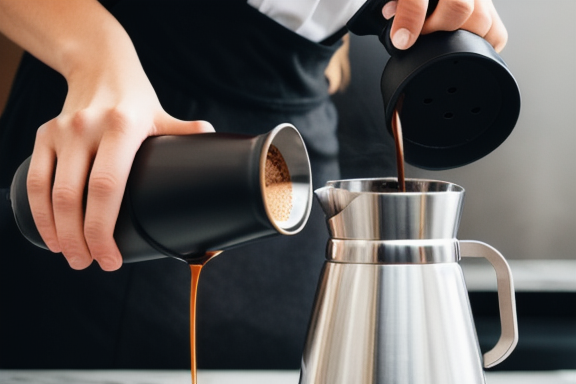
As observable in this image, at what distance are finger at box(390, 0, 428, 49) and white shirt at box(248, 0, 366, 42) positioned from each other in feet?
1.30

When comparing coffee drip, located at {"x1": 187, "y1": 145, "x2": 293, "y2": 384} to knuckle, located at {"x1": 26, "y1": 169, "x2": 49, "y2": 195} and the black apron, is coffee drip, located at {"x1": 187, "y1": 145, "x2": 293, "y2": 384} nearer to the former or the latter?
knuckle, located at {"x1": 26, "y1": 169, "x2": 49, "y2": 195}

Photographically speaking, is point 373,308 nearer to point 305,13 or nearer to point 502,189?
point 305,13

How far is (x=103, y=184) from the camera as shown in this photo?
0.54 metres

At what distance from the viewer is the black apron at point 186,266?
1100mm

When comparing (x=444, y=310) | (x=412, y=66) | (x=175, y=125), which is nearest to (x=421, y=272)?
(x=444, y=310)

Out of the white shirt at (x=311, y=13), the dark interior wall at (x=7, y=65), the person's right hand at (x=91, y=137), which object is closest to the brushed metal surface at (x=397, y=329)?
the person's right hand at (x=91, y=137)

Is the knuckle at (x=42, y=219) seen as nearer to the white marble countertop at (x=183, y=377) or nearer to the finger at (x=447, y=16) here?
the white marble countertop at (x=183, y=377)

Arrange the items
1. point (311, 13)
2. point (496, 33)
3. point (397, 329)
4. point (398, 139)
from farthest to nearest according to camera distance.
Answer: point (311, 13), point (496, 33), point (398, 139), point (397, 329)

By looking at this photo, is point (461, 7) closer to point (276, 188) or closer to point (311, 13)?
point (276, 188)

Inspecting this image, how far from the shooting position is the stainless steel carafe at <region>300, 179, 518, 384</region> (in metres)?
0.51

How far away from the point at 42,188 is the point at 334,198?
0.26 m

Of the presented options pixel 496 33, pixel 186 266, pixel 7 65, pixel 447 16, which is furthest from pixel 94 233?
pixel 7 65

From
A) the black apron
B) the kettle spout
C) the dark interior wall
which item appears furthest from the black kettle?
the dark interior wall

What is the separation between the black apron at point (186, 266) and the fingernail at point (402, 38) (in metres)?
0.48
